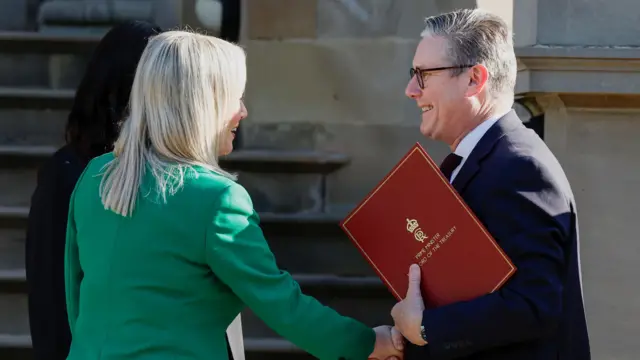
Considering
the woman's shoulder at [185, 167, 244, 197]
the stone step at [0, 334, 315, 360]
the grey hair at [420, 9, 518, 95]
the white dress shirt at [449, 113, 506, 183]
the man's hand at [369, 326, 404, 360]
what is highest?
the grey hair at [420, 9, 518, 95]

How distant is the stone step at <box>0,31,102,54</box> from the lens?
4926mm

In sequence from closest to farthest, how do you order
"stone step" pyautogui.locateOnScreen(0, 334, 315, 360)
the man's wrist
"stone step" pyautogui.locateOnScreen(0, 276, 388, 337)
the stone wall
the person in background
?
the man's wrist < the person in background < "stone step" pyautogui.locateOnScreen(0, 334, 315, 360) < "stone step" pyautogui.locateOnScreen(0, 276, 388, 337) < the stone wall

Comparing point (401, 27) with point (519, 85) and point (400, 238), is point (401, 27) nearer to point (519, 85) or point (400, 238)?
point (519, 85)

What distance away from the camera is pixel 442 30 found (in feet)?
8.01

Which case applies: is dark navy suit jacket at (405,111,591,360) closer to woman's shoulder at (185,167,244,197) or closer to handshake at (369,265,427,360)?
handshake at (369,265,427,360)

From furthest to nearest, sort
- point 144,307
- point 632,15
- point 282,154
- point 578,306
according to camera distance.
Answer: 1. point 282,154
2. point 632,15
3. point 578,306
4. point 144,307

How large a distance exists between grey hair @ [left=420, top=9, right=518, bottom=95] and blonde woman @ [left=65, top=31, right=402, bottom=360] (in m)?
0.56

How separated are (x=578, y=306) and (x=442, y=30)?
81cm

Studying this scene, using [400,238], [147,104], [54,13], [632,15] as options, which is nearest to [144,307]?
[147,104]

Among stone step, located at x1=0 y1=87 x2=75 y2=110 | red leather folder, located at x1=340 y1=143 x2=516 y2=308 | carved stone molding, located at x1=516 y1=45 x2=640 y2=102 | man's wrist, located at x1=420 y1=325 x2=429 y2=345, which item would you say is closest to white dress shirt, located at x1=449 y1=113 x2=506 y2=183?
red leather folder, located at x1=340 y1=143 x2=516 y2=308

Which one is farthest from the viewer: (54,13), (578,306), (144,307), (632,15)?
(54,13)

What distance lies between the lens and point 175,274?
220 centimetres

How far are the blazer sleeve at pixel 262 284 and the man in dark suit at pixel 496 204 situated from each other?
0.59 ft

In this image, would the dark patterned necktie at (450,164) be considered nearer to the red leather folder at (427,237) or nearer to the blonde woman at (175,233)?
the red leather folder at (427,237)
